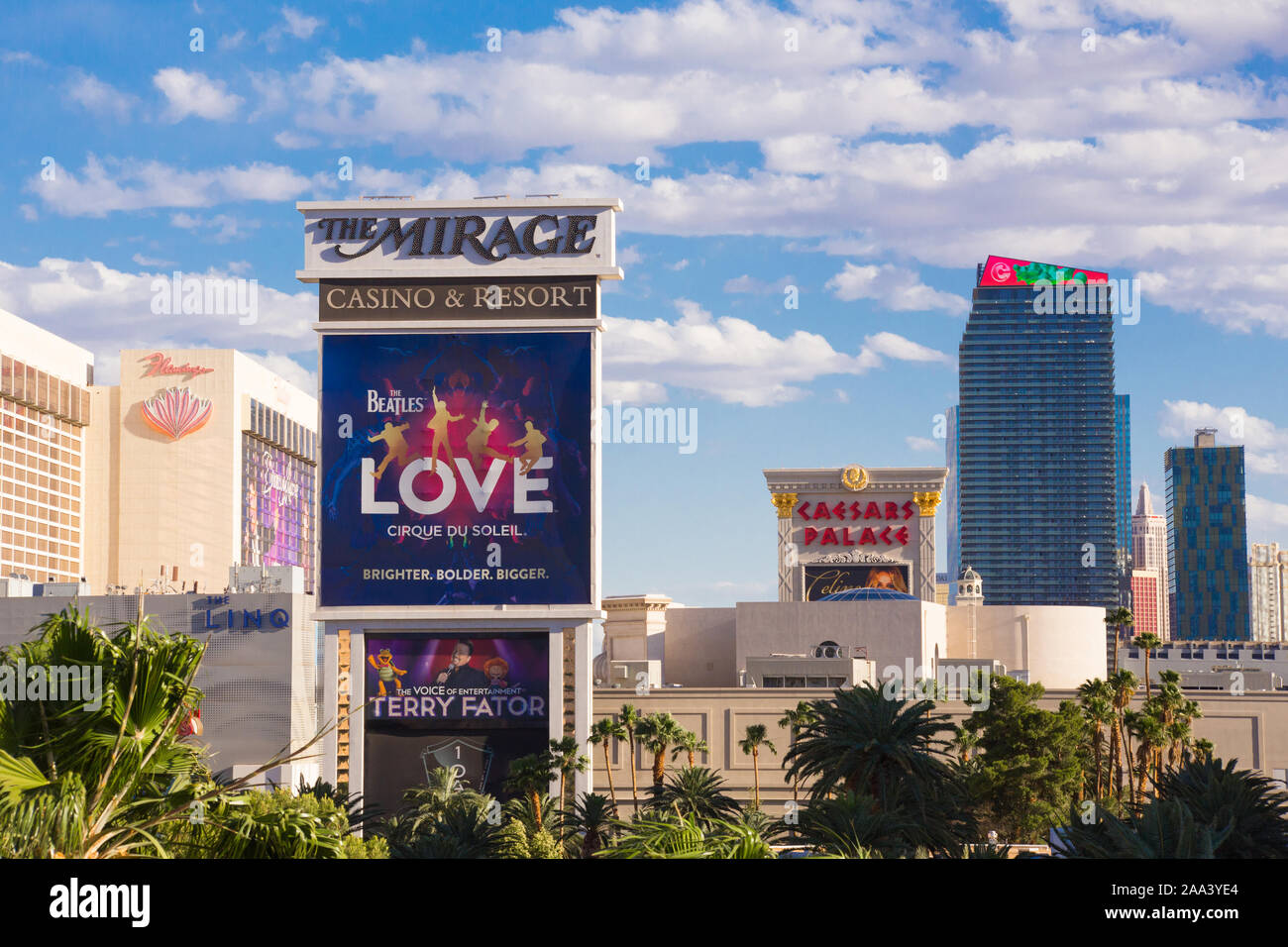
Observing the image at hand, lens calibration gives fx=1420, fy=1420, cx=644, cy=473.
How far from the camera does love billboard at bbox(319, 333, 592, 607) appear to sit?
3233 inches

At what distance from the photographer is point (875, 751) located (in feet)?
162

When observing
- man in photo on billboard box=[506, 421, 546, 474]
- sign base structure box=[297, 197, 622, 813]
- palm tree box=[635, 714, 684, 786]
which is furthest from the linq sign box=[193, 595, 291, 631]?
palm tree box=[635, 714, 684, 786]

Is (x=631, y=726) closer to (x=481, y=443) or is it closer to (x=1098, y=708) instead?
(x=481, y=443)

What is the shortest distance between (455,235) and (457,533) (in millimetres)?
18385

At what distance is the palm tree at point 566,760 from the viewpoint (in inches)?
3105

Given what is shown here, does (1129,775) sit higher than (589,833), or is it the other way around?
(1129,775)

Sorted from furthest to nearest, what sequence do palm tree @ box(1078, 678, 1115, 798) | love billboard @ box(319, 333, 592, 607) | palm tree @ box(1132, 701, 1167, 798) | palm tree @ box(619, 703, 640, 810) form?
love billboard @ box(319, 333, 592, 607) → palm tree @ box(619, 703, 640, 810) → palm tree @ box(1078, 678, 1115, 798) → palm tree @ box(1132, 701, 1167, 798)

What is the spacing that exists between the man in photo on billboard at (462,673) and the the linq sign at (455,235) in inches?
932

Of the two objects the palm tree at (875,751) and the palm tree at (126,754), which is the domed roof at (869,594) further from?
the palm tree at (126,754)

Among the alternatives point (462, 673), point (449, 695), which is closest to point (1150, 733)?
point (462, 673)

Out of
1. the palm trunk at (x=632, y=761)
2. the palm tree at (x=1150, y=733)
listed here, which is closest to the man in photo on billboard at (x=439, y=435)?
the palm trunk at (x=632, y=761)

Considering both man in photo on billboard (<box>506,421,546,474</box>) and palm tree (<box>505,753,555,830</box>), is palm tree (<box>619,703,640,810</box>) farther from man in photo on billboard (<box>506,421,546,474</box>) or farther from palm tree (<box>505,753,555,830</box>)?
man in photo on billboard (<box>506,421,546,474</box>)

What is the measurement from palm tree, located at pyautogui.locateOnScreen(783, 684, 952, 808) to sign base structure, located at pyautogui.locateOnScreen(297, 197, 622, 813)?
32130mm

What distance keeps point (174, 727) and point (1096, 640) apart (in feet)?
396
